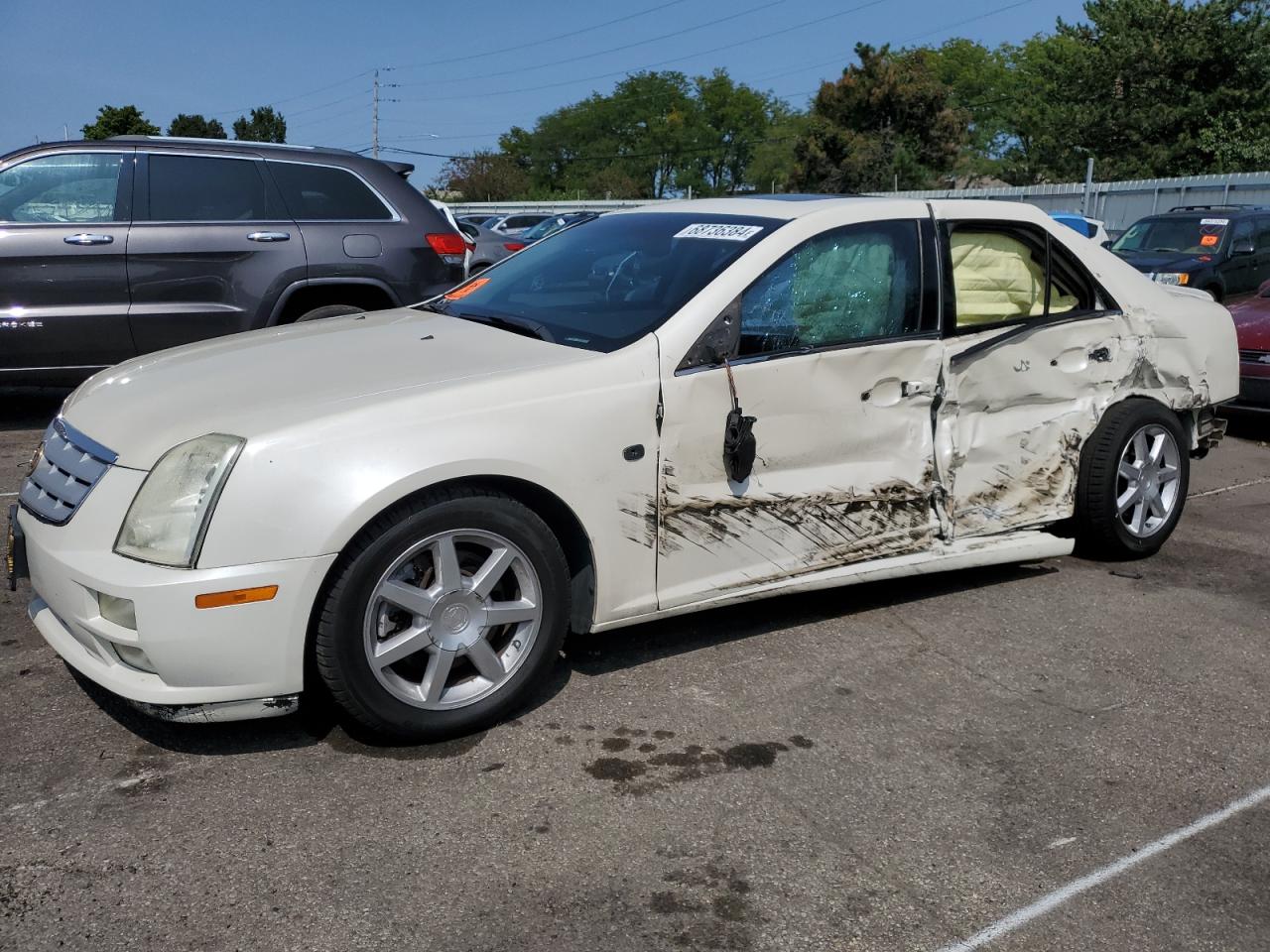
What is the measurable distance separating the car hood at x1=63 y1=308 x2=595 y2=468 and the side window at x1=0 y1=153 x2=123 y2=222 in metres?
3.59

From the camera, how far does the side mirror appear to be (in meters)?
3.74

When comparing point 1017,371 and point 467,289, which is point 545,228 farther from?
point 1017,371

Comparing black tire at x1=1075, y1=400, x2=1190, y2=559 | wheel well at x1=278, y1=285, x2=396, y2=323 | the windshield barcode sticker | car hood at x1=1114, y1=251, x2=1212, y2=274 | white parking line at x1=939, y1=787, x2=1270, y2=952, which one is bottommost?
white parking line at x1=939, y1=787, x2=1270, y2=952

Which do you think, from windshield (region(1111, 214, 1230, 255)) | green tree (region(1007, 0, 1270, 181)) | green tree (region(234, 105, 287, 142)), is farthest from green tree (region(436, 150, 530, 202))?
windshield (region(1111, 214, 1230, 255))

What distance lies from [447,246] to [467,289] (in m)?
3.13

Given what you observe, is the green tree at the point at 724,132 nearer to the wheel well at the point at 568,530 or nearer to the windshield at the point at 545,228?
the windshield at the point at 545,228

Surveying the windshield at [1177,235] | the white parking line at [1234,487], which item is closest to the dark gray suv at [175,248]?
the white parking line at [1234,487]

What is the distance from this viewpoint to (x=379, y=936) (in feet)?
8.11

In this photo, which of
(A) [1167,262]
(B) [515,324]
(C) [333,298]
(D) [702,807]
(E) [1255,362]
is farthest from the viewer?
(A) [1167,262]

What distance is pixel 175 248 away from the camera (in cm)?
713

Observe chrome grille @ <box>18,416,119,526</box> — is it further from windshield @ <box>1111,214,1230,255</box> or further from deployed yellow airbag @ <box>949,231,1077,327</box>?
windshield @ <box>1111,214,1230,255</box>

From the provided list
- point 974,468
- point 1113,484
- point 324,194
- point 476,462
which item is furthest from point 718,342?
point 324,194

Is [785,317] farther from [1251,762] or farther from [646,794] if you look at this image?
[1251,762]

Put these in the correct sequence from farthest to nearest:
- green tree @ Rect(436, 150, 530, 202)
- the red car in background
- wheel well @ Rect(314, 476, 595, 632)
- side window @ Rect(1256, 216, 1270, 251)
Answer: green tree @ Rect(436, 150, 530, 202) < side window @ Rect(1256, 216, 1270, 251) < the red car in background < wheel well @ Rect(314, 476, 595, 632)
